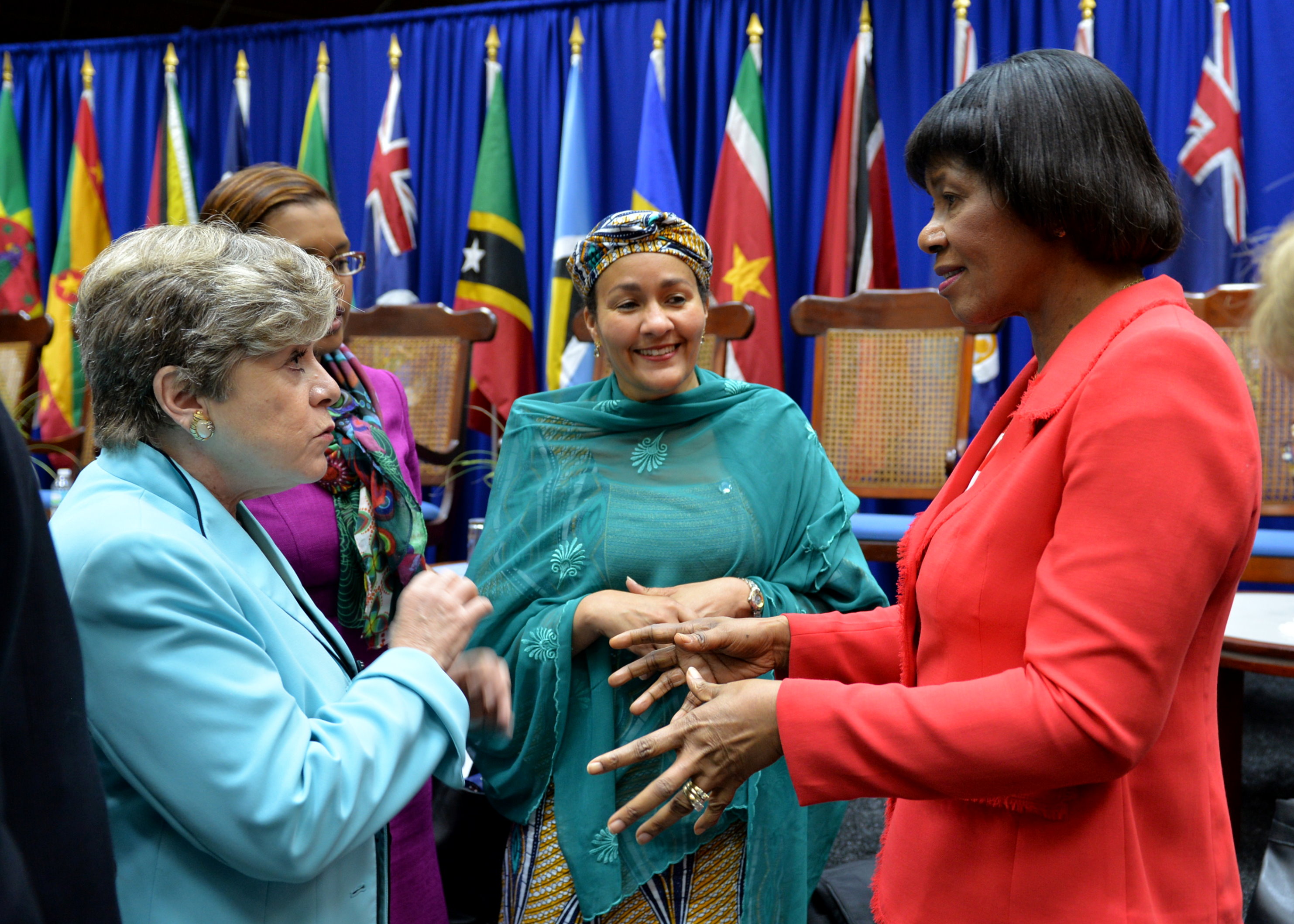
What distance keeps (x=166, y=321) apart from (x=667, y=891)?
3.72 ft

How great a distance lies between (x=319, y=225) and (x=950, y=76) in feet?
11.8

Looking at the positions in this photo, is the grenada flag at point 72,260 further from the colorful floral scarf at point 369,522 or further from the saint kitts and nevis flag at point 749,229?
the colorful floral scarf at point 369,522

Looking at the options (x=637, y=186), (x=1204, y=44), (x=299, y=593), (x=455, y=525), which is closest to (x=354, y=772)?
(x=299, y=593)

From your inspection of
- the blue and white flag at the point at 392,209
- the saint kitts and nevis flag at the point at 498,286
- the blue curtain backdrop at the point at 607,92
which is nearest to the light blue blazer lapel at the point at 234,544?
the saint kitts and nevis flag at the point at 498,286

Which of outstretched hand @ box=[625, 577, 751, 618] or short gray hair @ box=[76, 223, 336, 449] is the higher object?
short gray hair @ box=[76, 223, 336, 449]

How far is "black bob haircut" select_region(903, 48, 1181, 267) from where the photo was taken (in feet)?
3.01

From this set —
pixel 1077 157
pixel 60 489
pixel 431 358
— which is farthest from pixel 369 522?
pixel 431 358

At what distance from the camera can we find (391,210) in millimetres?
4848

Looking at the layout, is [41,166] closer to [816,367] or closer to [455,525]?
[455,525]

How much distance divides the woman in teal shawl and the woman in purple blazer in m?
0.14

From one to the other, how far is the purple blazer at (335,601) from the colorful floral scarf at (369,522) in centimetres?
2

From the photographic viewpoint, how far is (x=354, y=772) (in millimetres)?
920

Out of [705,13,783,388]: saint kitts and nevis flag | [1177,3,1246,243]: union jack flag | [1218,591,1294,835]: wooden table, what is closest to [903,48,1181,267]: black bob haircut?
[1218,591,1294,835]: wooden table

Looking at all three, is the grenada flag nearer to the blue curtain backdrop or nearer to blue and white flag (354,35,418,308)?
the blue curtain backdrop
